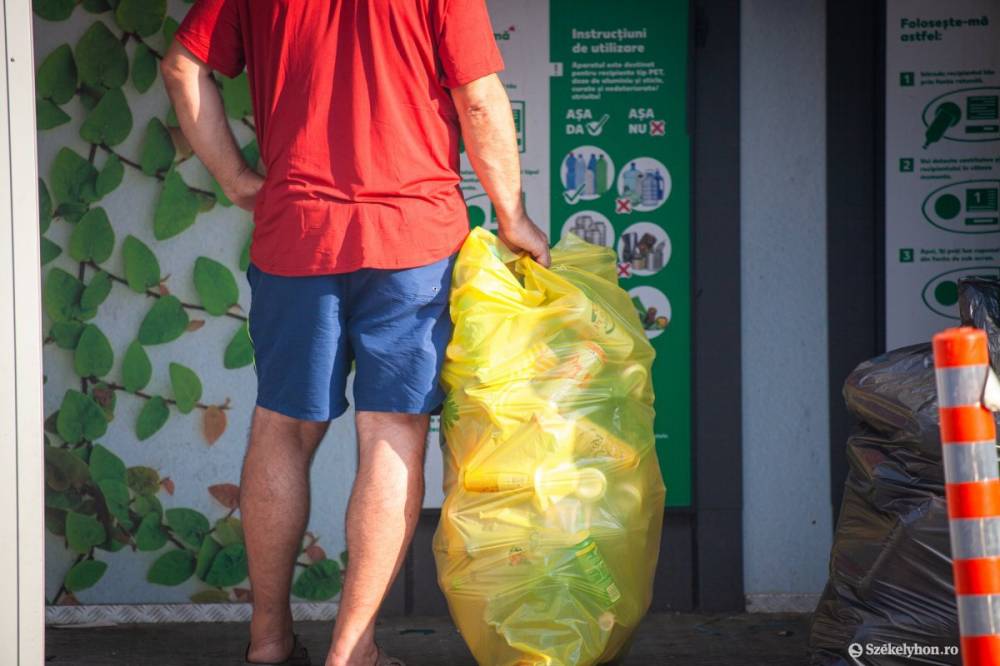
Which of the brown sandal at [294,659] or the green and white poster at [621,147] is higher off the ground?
the green and white poster at [621,147]

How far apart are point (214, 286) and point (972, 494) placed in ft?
8.82

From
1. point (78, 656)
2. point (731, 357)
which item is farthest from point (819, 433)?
point (78, 656)

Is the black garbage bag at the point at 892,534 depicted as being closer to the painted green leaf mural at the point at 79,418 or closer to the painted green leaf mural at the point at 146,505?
the painted green leaf mural at the point at 146,505

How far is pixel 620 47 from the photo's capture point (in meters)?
4.14

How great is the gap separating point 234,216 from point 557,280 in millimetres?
1438

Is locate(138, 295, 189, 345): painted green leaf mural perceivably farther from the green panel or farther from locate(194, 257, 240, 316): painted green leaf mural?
the green panel

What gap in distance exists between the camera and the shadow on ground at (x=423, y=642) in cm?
369

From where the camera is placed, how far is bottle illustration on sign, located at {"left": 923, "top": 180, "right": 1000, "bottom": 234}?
164 inches

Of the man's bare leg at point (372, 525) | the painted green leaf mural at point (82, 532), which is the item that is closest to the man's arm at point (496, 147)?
the man's bare leg at point (372, 525)

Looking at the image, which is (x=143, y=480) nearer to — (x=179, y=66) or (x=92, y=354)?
(x=92, y=354)

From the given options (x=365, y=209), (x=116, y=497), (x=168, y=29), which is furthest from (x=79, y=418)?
(x=365, y=209)

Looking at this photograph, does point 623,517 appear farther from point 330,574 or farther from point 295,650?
point 330,574

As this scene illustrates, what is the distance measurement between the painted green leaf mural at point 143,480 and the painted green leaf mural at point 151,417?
0.11 meters

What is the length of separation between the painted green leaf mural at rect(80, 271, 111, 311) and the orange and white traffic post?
2.85m
